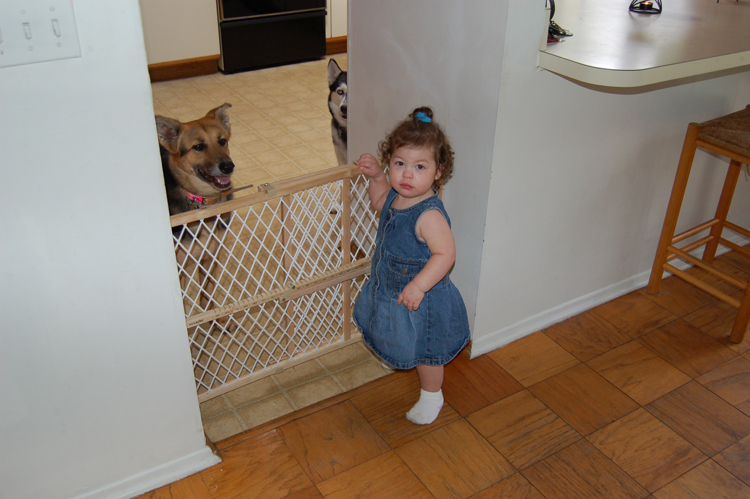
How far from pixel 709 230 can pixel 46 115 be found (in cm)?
230

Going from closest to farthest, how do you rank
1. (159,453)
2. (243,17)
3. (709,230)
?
(159,453) < (709,230) < (243,17)

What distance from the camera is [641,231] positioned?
2.16 m

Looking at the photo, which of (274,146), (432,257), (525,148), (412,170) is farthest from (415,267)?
(274,146)

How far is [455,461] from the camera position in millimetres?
1601

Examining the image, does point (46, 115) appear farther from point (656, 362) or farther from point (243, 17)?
point (243, 17)

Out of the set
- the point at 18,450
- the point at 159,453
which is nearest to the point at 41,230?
the point at 18,450

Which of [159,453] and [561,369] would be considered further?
[561,369]

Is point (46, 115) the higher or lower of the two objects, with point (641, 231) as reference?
higher

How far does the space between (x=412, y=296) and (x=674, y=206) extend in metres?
1.14

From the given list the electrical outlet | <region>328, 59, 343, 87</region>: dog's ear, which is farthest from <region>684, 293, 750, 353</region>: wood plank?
the electrical outlet

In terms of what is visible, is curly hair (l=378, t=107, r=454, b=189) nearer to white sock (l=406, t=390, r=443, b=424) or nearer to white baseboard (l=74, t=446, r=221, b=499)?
white sock (l=406, t=390, r=443, b=424)

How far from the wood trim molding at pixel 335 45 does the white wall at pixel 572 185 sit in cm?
350

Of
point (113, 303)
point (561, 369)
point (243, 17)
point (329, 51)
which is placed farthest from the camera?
point (329, 51)

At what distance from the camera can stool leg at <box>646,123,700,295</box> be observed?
197 centimetres
